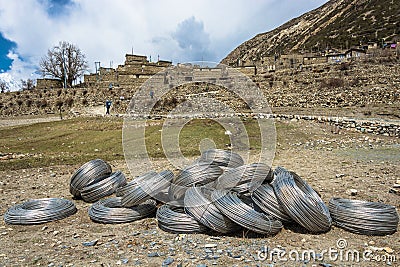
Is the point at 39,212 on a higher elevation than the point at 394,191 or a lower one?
higher

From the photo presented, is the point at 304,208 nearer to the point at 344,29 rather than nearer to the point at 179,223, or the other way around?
the point at 179,223

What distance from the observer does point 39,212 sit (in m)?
5.79

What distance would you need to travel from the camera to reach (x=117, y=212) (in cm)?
571

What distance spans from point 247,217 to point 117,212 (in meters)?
2.44

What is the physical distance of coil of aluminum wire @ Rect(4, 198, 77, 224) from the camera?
5715 mm

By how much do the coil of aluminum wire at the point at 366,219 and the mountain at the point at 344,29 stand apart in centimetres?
7745

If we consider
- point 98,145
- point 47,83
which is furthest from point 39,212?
point 47,83

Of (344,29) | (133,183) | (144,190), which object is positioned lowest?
(144,190)

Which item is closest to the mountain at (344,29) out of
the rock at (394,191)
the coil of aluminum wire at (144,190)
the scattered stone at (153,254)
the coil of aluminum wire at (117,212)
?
the rock at (394,191)

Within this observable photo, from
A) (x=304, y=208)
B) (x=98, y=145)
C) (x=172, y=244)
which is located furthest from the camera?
(x=98, y=145)

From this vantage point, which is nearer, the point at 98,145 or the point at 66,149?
the point at 66,149

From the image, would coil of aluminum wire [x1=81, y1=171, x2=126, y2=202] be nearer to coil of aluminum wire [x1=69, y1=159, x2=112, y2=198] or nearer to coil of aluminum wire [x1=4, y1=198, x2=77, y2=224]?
coil of aluminum wire [x1=69, y1=159, x2=112, y2=198]

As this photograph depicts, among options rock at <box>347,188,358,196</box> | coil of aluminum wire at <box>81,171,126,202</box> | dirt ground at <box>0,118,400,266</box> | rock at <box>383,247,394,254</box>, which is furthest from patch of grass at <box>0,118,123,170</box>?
rock at <box>383,247,394,254</box>

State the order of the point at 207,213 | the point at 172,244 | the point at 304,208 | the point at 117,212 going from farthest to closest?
the point at 117,212 → the point at 207,213 → the point at 304,208 → the point at 172,244
